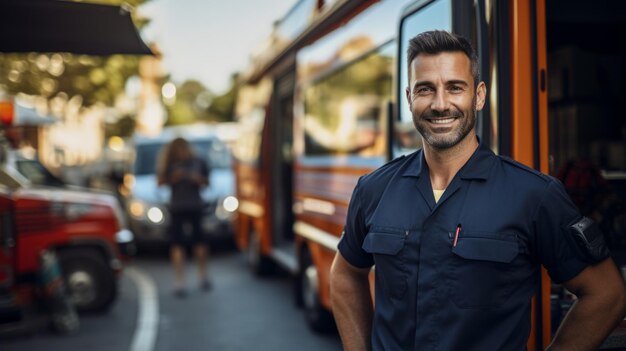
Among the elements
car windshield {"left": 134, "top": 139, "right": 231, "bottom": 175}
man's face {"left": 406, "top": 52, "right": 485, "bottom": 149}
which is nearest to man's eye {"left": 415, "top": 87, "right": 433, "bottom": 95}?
man's face {"left": 406, "top": 52, "right": 485, "bottom": 149}

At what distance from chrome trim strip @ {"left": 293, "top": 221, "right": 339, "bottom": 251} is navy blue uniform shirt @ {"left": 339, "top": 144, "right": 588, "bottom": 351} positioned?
377 cm

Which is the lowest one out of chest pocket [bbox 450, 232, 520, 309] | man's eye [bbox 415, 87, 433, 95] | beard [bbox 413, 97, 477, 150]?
chest pocket [bbox 450, 232, 520, 309]

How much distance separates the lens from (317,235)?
7125 millimetres

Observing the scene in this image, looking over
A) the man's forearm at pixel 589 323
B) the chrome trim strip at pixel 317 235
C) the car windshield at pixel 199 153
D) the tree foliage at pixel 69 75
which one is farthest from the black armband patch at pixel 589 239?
the tree foliage at pixel 69 75

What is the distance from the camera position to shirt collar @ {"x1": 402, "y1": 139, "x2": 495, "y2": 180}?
2447 millimetres

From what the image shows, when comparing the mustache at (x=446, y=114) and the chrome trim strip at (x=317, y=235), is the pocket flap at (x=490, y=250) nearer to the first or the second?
the mustache at (x=446, y=114)

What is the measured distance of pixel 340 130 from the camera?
6590mm

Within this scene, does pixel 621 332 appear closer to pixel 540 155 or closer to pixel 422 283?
pixel 540 155

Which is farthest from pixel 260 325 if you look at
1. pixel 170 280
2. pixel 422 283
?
pixel 422 283

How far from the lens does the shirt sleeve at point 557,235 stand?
93.6 inches

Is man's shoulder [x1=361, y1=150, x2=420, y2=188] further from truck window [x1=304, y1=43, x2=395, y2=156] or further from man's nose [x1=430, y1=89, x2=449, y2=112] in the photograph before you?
truck window [x1=304, y1=43, x2=395, y2=156]

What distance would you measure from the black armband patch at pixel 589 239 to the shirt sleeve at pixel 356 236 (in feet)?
2.14

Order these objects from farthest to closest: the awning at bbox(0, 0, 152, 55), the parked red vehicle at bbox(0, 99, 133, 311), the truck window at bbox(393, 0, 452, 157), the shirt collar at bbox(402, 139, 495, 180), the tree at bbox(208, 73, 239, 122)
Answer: the tree at bbox(208, 73, 239, 122)
the parked red vehicle at bbox(0, 99, 133, 311)
the awning at bbox(0, 0, 152, 55)
the truck window at bbox(393, 0, 452, 157)
the shirt collar at bbox(402, 139, 495, 180)

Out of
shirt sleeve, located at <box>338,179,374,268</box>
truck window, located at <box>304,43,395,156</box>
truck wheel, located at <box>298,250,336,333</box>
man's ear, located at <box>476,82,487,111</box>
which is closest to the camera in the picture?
man's ear, located at <box>476,82,487,111</box>
